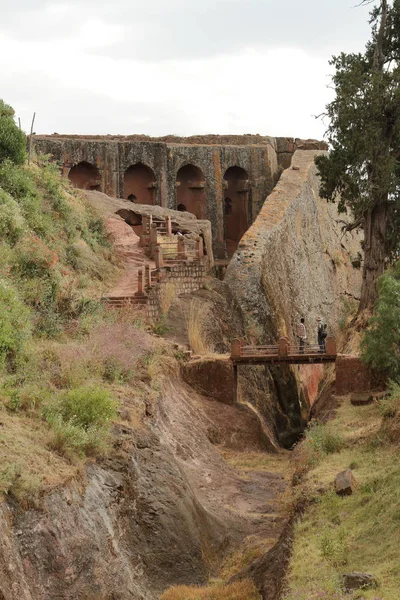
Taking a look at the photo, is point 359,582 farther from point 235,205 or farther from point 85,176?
point 235,205

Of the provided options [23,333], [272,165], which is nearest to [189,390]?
[23,333]

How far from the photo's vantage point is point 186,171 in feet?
151

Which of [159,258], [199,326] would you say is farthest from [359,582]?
[159,258]

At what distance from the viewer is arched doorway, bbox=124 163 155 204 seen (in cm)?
4462

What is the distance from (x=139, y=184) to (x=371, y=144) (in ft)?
52.3

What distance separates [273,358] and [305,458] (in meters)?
4.36

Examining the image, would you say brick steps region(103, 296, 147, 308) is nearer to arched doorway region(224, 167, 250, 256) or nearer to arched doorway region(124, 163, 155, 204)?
arched doorway region(124, 163, 155, 204)

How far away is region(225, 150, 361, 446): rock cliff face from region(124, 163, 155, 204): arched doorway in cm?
582

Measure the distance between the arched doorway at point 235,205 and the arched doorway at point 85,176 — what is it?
5.99 m

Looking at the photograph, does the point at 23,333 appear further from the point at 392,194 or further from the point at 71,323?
the point at 392,194

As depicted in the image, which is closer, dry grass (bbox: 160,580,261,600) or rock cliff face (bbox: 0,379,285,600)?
rock cliff face (bbox: 0,379,285,600)

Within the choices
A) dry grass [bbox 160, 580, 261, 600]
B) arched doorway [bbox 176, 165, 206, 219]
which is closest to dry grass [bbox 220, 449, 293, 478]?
dry grass [bbox 160, 580, 261, 600]

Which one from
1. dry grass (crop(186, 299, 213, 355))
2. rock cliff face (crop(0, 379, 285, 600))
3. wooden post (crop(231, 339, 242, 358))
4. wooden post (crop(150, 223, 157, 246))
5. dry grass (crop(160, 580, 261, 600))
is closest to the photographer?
rock cliff face (crop(0, 379, 285, 600))

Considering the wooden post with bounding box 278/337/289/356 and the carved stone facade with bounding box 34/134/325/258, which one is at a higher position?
the carved stone facade with bounding box 34/134/325/258
